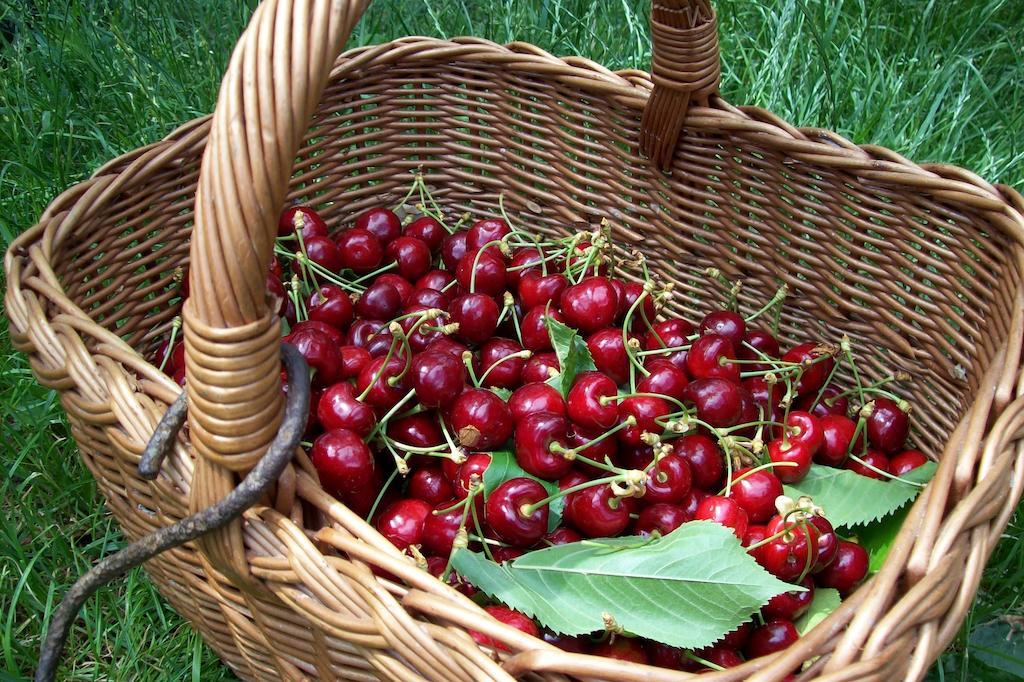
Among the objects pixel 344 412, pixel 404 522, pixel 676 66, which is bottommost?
pixel 404 522

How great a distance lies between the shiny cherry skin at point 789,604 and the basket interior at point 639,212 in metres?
0.39

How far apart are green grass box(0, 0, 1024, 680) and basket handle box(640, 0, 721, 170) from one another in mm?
713

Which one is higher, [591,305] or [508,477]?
[591,305]

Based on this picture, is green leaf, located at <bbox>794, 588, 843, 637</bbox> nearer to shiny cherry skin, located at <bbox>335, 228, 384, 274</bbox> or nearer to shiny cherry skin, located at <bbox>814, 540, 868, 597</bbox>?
shiny cherry skin, located at <bbox>814, 540, 868, 597</bbox>

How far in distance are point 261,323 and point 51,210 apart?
650 millimetres

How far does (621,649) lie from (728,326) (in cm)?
55

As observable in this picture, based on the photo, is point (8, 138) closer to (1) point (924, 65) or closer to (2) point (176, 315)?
(2) point (176, 315)

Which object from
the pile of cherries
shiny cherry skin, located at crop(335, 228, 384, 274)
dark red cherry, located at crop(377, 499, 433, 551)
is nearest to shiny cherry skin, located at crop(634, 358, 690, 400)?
the pile of cherries

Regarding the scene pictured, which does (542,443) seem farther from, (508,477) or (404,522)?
(404,522)

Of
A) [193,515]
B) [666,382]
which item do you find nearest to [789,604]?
[666,382]

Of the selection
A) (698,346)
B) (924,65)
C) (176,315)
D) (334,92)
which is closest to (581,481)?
(698,346)

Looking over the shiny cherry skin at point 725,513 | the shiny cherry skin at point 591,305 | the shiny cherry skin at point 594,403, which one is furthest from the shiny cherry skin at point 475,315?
the shiny cherry skin at point 725,513

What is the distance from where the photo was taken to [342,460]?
103 centimetres

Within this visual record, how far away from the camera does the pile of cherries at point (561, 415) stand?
1003 mm
